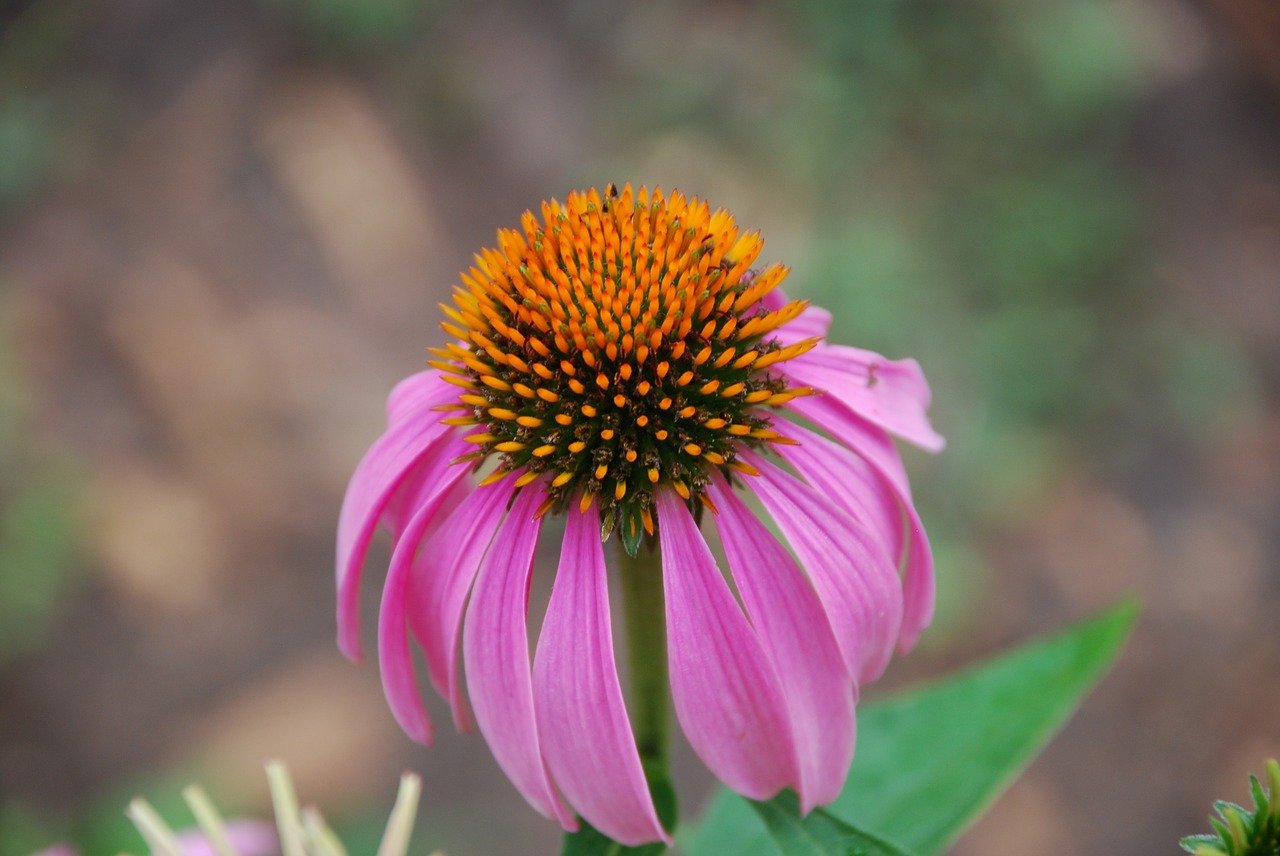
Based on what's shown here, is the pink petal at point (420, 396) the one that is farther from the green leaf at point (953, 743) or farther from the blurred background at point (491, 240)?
the blurred background at point (491, 240)

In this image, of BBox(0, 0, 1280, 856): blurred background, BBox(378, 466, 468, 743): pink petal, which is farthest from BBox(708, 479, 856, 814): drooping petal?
BBox(0, 0, 1280, 856): blurred background

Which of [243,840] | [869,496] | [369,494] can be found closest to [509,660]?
[369,494]

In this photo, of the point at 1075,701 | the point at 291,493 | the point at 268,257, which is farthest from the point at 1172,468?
the point at 268,257

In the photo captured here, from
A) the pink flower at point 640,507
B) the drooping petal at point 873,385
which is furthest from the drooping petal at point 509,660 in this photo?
the drooping petal at point 873,385

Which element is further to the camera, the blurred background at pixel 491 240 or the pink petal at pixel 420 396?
the blurred background at pixel 491 240

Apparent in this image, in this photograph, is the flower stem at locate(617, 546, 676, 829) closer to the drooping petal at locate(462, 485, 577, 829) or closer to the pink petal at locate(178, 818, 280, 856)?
the drooping petal at locate(462, 485, 577, 829)

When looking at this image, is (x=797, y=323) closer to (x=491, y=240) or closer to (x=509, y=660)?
(x=509, y=660)

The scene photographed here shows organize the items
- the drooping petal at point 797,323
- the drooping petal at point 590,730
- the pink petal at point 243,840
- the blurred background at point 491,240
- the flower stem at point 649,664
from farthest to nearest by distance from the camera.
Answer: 1. the blurred background at point 491,240
2. the pink petal at point 243,840
3. the drooping petal at point 797,323
4. the flower stem at point 649,664
5. the drooping petal at point 590,730

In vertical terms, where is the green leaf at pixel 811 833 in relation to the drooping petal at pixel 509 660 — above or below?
below
